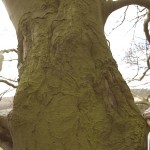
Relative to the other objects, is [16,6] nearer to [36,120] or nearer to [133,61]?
[36,120]

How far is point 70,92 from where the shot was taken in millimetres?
1774

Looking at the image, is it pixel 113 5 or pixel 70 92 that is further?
pixel 113 5

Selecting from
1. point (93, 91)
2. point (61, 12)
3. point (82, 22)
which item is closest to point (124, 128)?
point (93, 91)

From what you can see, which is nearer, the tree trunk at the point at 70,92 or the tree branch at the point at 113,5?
the tree trunk at the point at 70,92

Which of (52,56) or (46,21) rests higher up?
(46,21)

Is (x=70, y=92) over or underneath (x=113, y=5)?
underneath

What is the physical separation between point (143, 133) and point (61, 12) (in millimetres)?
896

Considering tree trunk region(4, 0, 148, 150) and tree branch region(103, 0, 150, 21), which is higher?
tree branch region(103, 0, 150, 21)

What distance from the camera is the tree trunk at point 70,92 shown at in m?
1.68

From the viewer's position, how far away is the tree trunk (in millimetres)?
1676

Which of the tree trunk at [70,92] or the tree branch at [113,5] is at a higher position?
the tree branch at [113,5]

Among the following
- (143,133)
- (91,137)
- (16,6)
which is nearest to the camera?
(91,137)

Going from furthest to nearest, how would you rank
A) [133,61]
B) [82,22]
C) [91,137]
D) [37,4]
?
1. [133,61]
2. [37,4]
3. [82,22]
4. [91,137]

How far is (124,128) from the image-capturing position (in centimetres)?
175
